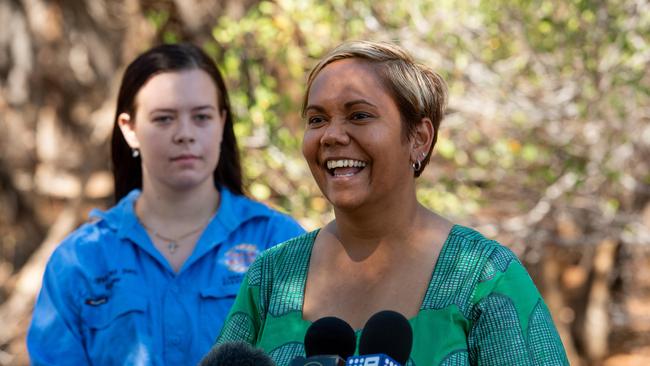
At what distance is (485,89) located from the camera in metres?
6.31

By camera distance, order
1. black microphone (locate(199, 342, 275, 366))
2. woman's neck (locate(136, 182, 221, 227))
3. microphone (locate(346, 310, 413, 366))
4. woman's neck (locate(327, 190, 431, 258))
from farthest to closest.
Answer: woman's neck (locate(136, 182, 221, 227)), woman's neck (locate(327, 190, 431, 258)), microphone (locate(346, 310, 413, 366)), black microphone (locate(199, 342, 275, 366))

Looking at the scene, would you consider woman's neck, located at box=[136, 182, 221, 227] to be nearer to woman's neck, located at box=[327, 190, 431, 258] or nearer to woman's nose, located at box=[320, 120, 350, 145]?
woman's neck, located at box=[327, 190, 431, 258]

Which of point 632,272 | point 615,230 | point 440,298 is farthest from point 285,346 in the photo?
point 632,272

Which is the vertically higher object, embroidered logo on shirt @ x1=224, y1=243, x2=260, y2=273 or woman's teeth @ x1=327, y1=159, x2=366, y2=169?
woman's teeth @ x1=327, y1=159, x2=366, y2=169

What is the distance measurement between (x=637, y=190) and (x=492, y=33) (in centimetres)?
141

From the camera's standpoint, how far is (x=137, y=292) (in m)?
4.00

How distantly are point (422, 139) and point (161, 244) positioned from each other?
164 centimetres

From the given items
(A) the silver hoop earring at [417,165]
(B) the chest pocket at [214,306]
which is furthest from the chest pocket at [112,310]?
(A) the silver hoop earring at [417,165]

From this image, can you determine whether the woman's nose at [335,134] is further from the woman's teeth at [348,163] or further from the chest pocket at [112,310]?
the chest pocket at [112,310]

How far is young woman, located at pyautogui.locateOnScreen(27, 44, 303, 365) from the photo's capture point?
3.95m

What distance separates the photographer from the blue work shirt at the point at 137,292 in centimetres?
394

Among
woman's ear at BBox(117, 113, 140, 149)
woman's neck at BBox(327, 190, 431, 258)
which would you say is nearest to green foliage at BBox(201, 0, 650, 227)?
woman's ear at BBox(117, 113, 140, 149)

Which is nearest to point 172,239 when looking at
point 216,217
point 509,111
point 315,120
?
point 216,217

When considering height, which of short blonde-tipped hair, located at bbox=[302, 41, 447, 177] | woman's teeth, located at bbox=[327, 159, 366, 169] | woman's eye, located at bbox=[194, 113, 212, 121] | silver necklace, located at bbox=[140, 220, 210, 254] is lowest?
silver necklace, located at bbox=[140, 220, 210, 254]
